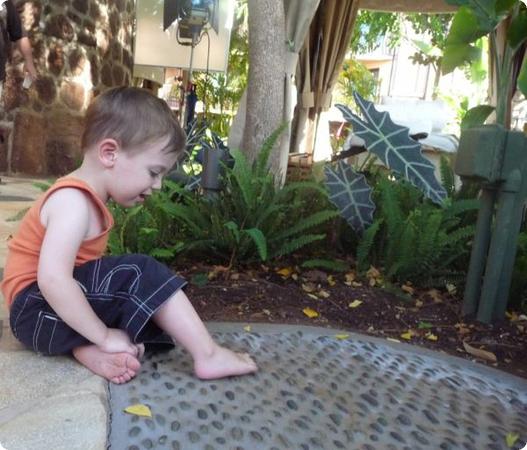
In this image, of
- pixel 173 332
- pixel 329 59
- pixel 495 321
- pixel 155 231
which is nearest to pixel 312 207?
pixel 155 231

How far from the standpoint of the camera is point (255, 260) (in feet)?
9.16

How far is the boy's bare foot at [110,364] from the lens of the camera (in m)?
1.52

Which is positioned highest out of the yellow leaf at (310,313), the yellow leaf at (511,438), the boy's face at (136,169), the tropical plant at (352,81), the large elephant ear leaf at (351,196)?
the tropical plant at (352,81)

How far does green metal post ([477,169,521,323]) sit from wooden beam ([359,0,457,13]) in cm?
580

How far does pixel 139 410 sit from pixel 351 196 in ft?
5.84

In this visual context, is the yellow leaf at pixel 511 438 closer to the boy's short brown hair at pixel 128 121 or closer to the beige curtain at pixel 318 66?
the boy's short brown hair at pixel 128 121

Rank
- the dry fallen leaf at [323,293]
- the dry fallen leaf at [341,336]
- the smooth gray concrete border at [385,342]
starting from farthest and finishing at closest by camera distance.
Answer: the dry fallen leaf at [323,293], the dry fallen leaf at [341,336], the smooth gray concrete border at [385,342]

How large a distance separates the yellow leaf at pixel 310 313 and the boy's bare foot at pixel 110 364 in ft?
2.95

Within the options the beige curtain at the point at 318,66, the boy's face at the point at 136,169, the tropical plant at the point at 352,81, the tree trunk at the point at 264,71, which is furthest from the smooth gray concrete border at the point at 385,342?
the tropical plant at the point at 352,81

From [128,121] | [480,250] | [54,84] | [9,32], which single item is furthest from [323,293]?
[54,84]

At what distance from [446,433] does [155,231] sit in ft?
5.17

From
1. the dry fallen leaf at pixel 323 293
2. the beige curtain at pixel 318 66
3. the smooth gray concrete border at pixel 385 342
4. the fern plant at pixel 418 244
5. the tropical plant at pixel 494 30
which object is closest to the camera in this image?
the smooth gray concrete border at pixel 385 342

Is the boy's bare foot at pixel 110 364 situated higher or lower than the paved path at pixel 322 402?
higher

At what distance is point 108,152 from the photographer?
1636mm
